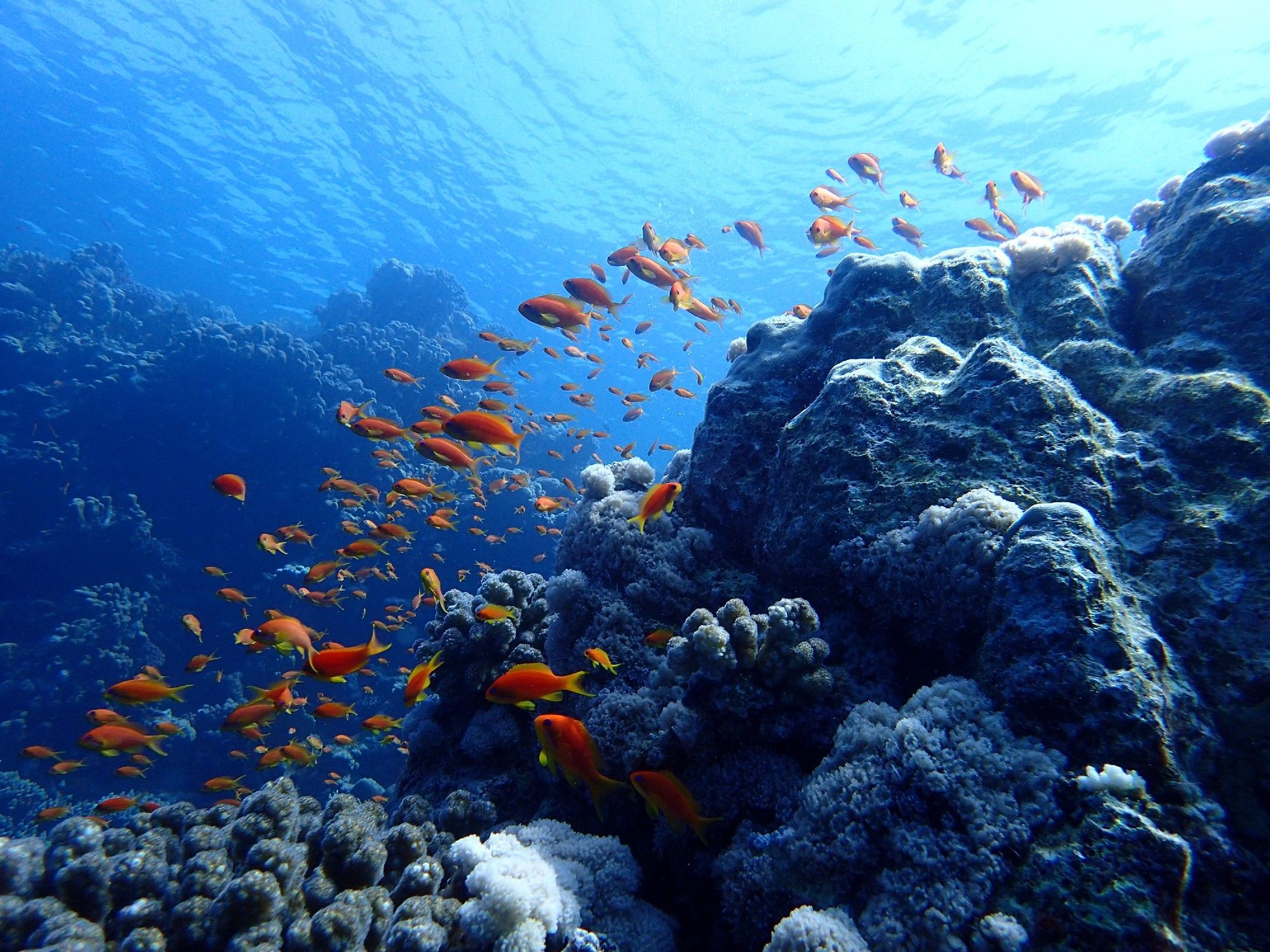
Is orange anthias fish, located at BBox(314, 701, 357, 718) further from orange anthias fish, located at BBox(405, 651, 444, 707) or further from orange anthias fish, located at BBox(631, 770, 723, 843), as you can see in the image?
orange anthias fish, located at BBox(631, 770, 723, 843)

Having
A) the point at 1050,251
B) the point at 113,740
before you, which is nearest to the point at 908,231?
the point at 1050,251

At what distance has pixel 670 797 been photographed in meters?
2.67

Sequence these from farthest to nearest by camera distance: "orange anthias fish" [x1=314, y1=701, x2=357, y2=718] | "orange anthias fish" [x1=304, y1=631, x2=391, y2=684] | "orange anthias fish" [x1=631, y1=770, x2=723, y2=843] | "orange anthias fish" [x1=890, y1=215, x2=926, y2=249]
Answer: "orange anthias fish" [x1=890, y1=215, x2=926, y2=249] < "orange anthias fish" [x1=314, y1=701, x2=357, y2=718] < "orange anthias fish" [x1=304, y1=631, x2=391, y2=684] < "orange anthias fish" [x1=631, y1=770, x2=723, y2=843]

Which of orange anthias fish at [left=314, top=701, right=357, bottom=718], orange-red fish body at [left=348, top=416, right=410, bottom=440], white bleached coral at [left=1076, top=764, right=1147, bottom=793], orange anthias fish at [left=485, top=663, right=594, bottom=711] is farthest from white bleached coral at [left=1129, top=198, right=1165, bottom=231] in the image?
orange anthias fish at [left=314, top=701, right=357, bottom=718]

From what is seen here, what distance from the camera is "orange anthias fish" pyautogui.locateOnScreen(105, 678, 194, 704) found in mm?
4891

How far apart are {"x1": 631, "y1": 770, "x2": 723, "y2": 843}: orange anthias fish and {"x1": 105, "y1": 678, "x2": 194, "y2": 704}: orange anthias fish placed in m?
4.77

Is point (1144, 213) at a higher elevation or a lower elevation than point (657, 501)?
higher

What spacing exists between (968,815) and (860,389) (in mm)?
2448

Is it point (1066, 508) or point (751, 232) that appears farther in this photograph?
point (751, 232)

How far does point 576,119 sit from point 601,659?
31401 millimetres

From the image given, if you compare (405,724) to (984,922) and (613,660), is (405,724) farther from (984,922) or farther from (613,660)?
(984,922)

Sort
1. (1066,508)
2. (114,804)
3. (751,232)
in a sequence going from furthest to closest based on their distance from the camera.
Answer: (751,232), (114,804), (1066,508)

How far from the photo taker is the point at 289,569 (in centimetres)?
1428

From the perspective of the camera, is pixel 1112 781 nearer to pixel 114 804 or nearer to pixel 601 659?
pixel 601 659
